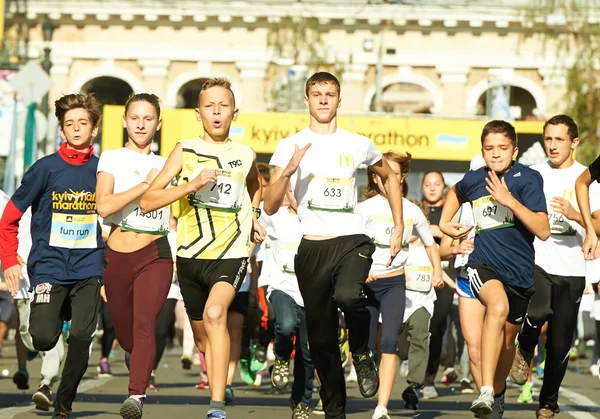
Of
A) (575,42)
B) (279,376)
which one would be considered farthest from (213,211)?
(575,42)

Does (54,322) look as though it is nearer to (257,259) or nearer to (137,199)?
(137,199)

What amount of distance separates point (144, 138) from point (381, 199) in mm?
3445

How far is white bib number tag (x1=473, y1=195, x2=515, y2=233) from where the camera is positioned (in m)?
11.0

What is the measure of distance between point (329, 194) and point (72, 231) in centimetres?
177

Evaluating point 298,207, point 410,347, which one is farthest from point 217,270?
point 410,347

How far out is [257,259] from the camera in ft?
54.9

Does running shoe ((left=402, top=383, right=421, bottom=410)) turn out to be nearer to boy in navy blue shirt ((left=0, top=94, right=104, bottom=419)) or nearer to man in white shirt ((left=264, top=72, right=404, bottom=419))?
man in white shirt ((left=264, top=72, right=404, bottom=419))

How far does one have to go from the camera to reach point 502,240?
1098cm

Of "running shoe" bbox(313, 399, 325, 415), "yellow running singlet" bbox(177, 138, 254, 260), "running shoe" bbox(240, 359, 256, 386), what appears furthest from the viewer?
"running shoe" bbox(240, 359, 256, 386)

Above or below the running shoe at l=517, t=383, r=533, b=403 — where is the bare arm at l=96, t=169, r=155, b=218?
above

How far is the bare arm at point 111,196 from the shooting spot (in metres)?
10.3

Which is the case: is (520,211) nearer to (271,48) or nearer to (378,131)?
(378,131)

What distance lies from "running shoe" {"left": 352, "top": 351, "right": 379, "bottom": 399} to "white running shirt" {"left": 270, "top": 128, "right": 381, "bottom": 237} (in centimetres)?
82

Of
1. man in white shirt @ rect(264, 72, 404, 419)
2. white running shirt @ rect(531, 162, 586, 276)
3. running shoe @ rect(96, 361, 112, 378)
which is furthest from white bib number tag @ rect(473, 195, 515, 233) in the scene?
running shoe @ rect(96, 361, 112, 378)
